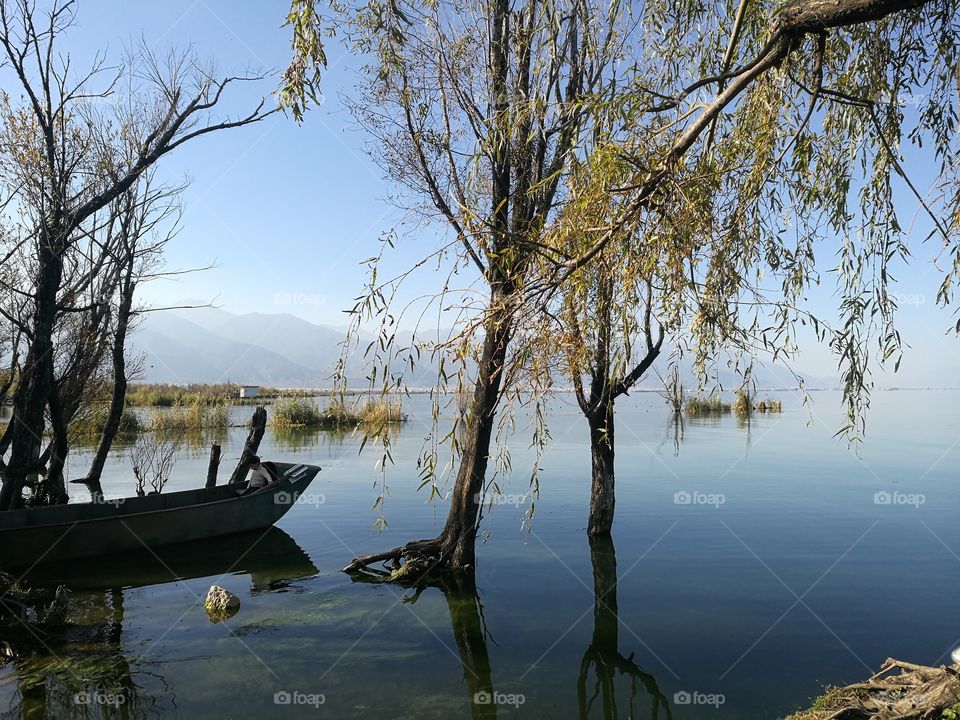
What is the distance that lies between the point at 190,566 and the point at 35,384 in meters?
3.54

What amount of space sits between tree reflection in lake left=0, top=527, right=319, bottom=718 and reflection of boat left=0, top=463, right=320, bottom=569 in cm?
24

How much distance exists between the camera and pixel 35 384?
1036cm

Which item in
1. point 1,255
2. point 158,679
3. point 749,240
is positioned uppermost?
point 1,255

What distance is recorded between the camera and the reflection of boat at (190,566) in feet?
32.2

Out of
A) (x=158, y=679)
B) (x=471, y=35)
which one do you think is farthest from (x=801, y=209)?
(x=158, y=679)

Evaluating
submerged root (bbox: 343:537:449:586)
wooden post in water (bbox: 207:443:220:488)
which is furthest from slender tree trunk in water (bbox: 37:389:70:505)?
submerged root (bbox: 343:537:449:586)

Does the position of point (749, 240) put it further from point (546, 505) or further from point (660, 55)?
point (546, 505)

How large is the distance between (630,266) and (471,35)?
7.13 meters

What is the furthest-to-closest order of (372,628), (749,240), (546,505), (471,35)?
(546,505) → (471,35) → (372,628) → (749,240)

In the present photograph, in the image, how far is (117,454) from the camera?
2211 centimetres

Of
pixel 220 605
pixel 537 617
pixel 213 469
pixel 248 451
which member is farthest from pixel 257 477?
pixel 537 617

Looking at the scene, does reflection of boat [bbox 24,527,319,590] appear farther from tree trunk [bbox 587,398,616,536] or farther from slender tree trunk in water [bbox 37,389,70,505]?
tree trunk [bbox 587,398,616,536]

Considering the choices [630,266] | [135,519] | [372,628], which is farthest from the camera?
[135,519]

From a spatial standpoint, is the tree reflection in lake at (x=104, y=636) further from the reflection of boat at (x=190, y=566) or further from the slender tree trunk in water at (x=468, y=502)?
the slender tree trunk in water at (x=468, y=502)
